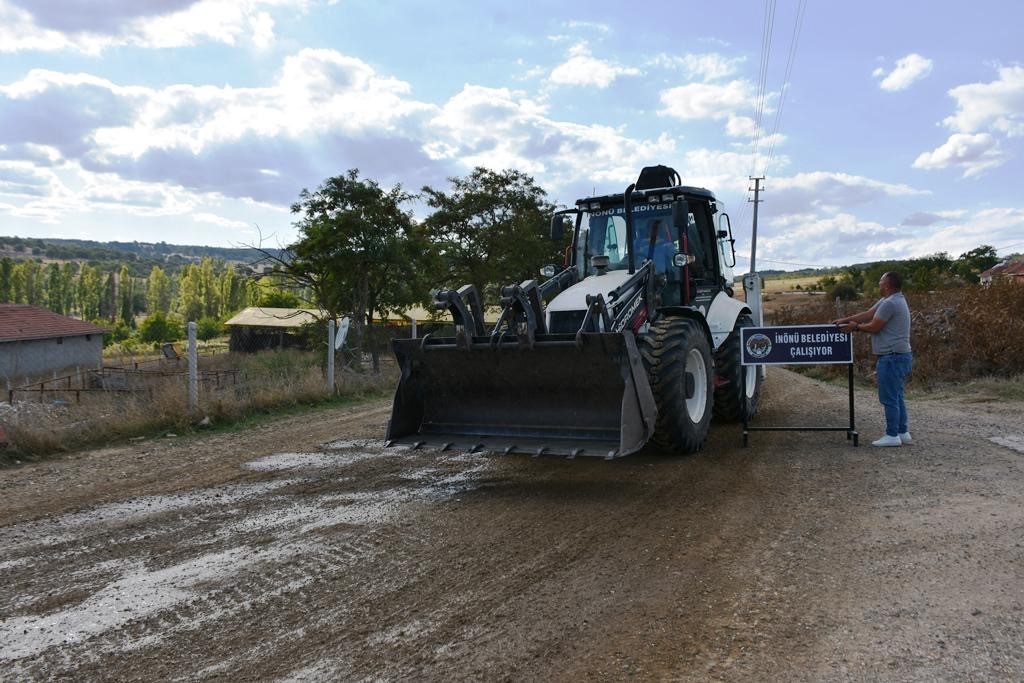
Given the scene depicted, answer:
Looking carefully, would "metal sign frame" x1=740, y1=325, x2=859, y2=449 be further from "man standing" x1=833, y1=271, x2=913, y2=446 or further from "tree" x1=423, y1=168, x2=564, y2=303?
"tree" x1=423, y1=168, x2=564, y2=303

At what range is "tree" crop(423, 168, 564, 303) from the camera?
26656mm

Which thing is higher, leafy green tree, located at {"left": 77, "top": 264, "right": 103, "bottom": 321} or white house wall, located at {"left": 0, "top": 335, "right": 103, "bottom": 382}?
leafy green tree, located at {"left": 77, "top": 264, "right": 103, "bottom": 321}

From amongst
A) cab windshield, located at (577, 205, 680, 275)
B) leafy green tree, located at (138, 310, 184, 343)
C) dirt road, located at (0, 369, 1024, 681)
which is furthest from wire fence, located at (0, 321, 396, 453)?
leafy green tree, located at (138, 310, 184, 343)

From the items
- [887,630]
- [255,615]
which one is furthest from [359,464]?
[887,630]

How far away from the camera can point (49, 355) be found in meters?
46.0

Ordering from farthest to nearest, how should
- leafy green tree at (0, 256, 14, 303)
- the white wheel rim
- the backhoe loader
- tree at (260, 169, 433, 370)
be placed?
leafy green tree at (0, 256, 14, 303) < tree at (260, 169, 433, 370) < the white wheel rim < the backhoe loader

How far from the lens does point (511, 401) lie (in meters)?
7.20

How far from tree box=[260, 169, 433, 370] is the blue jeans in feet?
43.7

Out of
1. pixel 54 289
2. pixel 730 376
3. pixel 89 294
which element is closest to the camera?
pixel 730 376

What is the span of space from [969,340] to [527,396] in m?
10.6

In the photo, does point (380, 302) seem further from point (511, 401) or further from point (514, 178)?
point (511, 401)

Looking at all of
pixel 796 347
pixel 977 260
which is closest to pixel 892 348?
pixel 796 347

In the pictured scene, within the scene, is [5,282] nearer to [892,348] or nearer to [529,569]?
[892,348]

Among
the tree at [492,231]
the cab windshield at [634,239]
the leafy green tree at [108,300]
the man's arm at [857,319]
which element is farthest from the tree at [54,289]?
the man's arm at [857,319]
